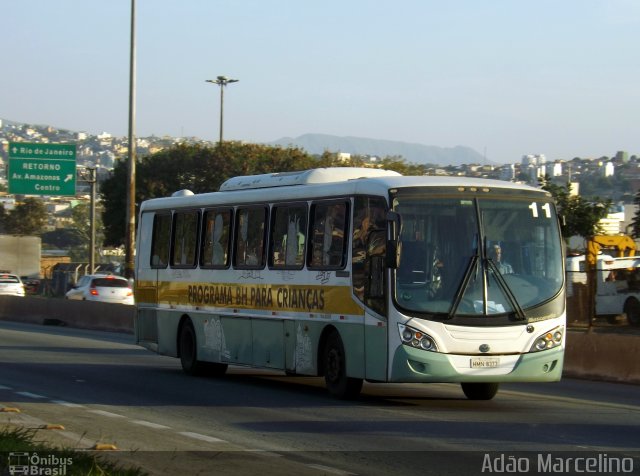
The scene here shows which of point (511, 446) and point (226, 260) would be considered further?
point (226, 260)

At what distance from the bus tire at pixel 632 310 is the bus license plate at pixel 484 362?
73.4 feet

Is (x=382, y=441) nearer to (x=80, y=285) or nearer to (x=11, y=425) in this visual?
(x=11, y=425)

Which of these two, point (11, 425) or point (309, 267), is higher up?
point (309, 267)

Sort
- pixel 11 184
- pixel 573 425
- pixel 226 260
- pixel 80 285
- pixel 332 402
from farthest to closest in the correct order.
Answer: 1. pixel 11 184
2. pixel 80 285
3. pixel 226 260
4. pixel 332 402
5. pixel 573 425

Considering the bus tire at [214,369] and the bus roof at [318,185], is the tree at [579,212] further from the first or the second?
the bus tire at [214,369]

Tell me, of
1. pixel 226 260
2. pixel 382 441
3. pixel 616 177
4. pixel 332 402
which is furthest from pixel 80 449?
pixel 616 177

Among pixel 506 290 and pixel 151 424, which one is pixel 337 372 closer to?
pixel 506 290

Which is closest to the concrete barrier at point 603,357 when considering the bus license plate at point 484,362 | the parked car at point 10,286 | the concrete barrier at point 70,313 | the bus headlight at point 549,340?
the bus headlight at point 549,340

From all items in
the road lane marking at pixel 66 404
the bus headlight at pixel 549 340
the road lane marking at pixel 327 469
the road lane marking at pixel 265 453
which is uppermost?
the bus headlight at pixel 549 340

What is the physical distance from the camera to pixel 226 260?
739 inches

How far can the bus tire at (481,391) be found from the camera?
16.0 meters

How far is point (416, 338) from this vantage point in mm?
14203

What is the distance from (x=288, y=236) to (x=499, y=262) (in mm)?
3526

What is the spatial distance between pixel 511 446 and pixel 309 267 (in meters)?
5.59
